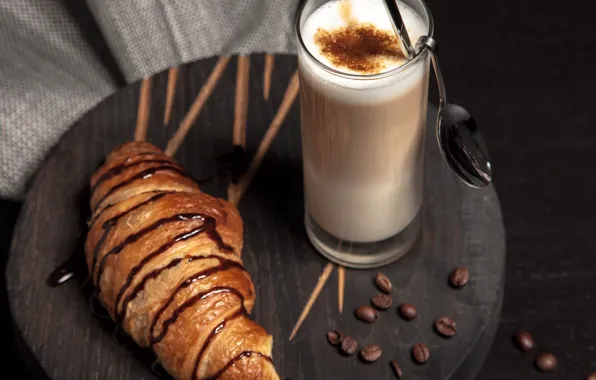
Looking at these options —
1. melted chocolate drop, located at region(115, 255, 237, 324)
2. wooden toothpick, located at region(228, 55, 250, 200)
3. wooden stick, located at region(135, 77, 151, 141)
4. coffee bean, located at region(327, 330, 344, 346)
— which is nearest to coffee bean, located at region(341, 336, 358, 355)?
coffee bean, located at region(327, 330, 344, 346)

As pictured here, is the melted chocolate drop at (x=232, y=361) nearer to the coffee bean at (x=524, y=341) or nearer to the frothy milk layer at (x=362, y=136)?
the frothy milk layer at (x=362, y=136)

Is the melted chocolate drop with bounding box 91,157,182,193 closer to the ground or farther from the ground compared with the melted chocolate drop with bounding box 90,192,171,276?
farther from the ground

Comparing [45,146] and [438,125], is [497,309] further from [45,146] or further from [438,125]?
[45,146]

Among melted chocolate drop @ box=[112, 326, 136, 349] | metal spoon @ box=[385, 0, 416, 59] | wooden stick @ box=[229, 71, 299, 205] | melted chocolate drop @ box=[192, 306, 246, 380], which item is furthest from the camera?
wooden stick @ box=[229, 71, 299, 205]

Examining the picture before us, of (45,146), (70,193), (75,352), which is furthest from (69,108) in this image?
(75,352)

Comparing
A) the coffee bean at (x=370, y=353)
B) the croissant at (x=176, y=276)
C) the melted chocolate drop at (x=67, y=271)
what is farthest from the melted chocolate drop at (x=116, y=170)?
the coffee bean at (x=370, y=353)

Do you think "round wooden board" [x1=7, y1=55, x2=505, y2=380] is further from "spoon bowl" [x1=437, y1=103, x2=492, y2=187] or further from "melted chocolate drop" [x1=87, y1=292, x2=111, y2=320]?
"spoon bowl" [x1=437, y1=103, x2=492, y2=187]
